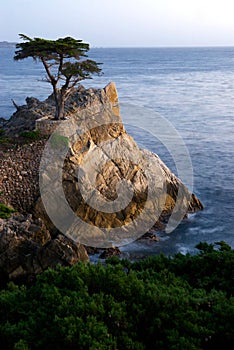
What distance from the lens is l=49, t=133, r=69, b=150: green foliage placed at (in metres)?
17.6

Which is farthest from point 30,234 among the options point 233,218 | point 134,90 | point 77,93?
point 134,90

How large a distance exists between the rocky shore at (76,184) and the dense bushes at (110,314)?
4714 mm

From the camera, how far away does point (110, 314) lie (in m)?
6.20

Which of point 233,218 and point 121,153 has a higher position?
point 121,153

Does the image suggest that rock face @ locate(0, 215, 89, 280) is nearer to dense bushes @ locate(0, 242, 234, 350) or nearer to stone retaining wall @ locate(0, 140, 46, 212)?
stone retaining wall @ locate(0, 140, 46, 212)

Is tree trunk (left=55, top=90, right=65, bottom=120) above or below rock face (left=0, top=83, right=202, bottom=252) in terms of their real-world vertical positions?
above

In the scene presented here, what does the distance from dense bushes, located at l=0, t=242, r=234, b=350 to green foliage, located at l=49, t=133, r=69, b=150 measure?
10.4m

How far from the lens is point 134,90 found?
5322cm

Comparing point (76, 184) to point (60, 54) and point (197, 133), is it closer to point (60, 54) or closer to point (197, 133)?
point (60, 54)

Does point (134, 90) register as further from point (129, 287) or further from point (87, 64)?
point (129, 287)

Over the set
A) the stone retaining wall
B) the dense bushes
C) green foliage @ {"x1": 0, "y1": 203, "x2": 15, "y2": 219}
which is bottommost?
green foliage @ {"x1": 0, "y1": 203, "x2": 15, "y2": 219}

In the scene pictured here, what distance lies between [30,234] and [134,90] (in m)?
42.3

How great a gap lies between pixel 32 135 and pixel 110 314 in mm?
13759

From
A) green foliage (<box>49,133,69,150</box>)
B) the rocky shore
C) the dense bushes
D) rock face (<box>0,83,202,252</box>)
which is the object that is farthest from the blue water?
the dense bushes
